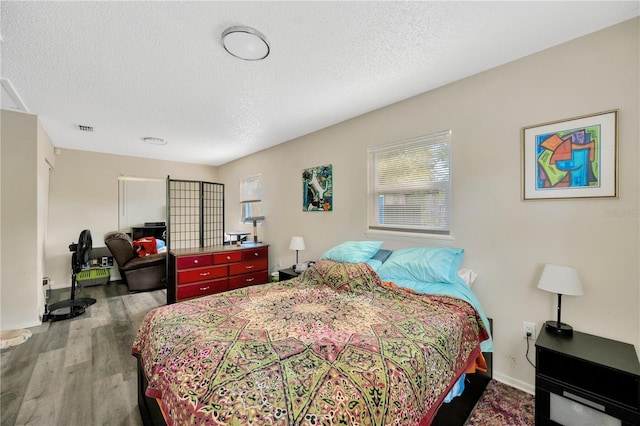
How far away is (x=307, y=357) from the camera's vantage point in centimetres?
120

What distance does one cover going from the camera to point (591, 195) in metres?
1.74

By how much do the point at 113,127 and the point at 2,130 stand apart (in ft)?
3.33

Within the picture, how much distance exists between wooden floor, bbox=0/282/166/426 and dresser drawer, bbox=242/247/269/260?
5.14 ft

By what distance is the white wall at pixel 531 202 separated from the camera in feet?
5.43

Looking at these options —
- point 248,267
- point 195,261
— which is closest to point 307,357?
point 195,261

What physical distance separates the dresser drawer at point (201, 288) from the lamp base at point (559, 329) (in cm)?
369

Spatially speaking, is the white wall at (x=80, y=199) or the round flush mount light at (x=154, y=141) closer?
the round flush mount light at (x=154, y=141)

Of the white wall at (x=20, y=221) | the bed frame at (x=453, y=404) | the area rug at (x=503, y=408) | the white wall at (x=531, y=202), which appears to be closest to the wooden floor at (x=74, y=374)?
the bed frame at (x=453, y=404)

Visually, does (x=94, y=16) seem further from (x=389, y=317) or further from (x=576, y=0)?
(x=576, y=0)

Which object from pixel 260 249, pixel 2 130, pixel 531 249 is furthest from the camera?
pixel 260 249

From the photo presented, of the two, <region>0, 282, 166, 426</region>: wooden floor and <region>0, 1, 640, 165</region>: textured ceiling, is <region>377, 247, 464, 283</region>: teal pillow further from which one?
<region>0, 282, 166, 426</region>: wooden floor

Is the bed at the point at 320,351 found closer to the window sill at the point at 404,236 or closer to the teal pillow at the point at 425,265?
the teal pillow at the point at 425,265

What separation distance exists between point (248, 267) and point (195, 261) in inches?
32.2

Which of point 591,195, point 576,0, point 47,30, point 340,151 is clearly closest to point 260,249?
point 340,151
